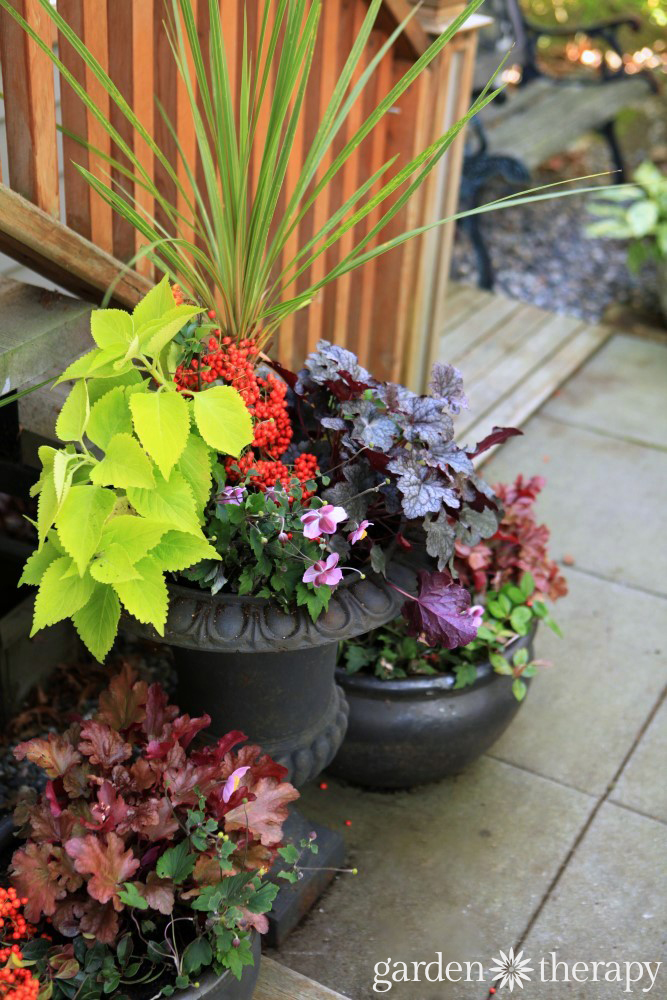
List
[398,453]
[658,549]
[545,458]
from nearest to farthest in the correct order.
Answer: [398,453] < [658,549] < [545,458]

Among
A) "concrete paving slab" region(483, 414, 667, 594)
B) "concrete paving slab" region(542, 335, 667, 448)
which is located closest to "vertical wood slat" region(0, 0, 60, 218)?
"concrete paving slab" region(483, 414, 667, 594)

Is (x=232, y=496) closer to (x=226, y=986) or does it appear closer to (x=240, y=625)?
(x=240, y=625)

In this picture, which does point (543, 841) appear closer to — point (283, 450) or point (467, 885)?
point (467, 885)

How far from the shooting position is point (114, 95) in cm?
164

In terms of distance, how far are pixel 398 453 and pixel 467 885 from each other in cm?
90

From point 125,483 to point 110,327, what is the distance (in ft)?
0.77

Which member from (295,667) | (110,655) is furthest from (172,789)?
(110,655)

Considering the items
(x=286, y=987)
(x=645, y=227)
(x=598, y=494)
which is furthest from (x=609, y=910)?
(x=645, y=227)

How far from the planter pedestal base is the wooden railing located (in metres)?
1.05

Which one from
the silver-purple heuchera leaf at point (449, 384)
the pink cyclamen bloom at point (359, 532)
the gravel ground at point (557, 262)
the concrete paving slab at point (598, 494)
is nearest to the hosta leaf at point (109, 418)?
the pink cyclamen bloom at point (359, 532)

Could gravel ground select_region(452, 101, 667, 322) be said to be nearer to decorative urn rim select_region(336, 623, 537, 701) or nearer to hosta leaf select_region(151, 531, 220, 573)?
decorative urn rim select_region(336, 623, 537, 701)

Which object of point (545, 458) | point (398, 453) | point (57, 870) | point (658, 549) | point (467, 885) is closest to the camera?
point (57, 870)

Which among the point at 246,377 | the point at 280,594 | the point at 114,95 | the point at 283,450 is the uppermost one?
the point at 114,95

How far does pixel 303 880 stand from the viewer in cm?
201
